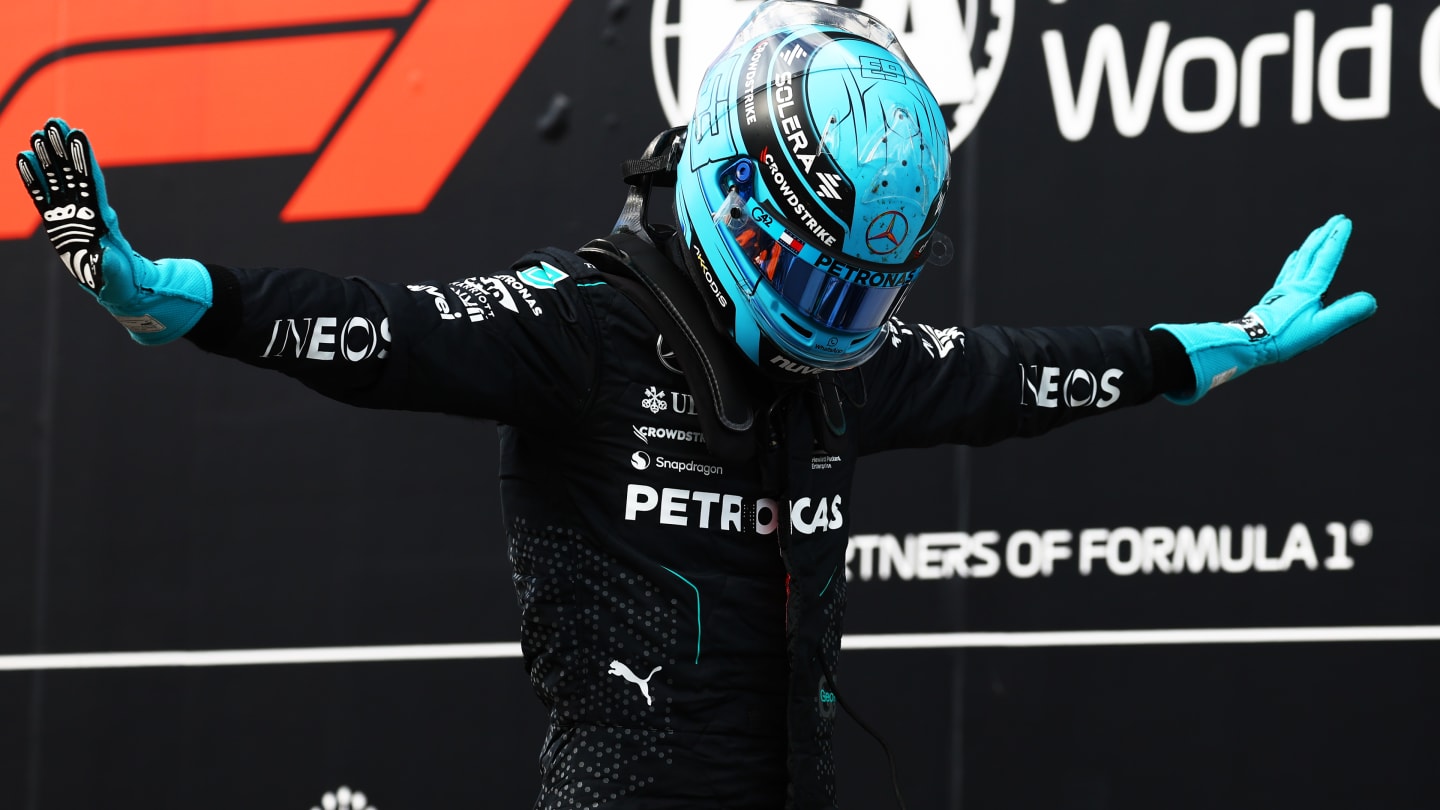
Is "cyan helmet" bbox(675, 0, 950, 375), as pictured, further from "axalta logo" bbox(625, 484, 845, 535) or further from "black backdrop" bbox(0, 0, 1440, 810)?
"black backdrop" bbox(0, 0, 1440, 810)

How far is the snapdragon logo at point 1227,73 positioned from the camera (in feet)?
8.56

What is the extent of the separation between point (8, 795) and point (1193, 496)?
2.24m

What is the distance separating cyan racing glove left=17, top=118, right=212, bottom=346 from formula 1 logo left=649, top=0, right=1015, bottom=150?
1454mm

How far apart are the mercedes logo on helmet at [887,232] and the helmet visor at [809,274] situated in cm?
2

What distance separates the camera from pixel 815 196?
1689mm

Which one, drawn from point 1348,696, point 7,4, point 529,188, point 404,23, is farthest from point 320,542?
point 1348,696

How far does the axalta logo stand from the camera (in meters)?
1.74

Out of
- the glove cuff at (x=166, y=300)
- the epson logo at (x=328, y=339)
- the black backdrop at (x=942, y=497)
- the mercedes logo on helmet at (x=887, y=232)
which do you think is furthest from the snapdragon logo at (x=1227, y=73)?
the glove cuff at (x=166, y=300)

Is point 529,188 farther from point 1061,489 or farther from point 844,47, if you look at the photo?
point 844,47

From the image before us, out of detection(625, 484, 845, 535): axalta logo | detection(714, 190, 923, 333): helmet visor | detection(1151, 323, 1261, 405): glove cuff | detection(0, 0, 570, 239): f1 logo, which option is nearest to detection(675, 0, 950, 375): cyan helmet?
detection(714, 190, 923, 333): helmet visor

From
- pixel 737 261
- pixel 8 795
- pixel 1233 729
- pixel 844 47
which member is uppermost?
pixel 844 47

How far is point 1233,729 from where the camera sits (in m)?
2.59

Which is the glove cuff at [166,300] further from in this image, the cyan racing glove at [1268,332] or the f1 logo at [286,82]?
the f1 logo at [286,82]

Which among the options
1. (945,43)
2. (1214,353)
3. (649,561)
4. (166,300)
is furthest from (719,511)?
(945,43)
